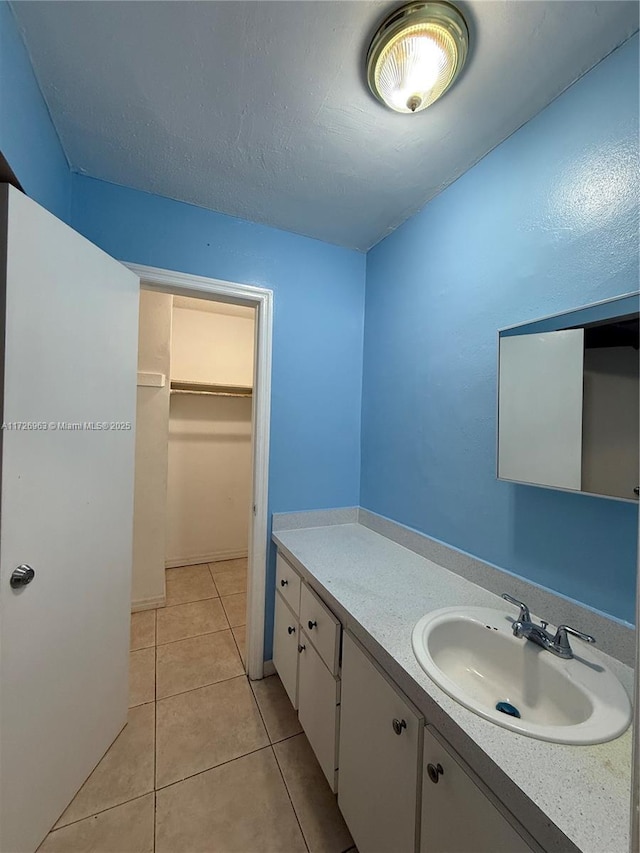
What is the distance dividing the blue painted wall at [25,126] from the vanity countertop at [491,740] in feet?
5.56

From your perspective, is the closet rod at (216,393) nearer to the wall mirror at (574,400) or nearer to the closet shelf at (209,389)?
the closet shelf at (209,389)

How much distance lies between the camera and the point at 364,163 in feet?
4.38

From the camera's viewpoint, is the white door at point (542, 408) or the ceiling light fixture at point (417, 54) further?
the white door at point (542, 408)

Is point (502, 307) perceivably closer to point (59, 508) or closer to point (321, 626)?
point (321, 626)

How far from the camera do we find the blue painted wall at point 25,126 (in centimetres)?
85

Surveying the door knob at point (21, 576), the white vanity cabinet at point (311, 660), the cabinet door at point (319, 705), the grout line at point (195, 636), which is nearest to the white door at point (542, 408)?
the white vanity cabinet at point (311, 660)

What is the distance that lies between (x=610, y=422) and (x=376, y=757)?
1.17 m

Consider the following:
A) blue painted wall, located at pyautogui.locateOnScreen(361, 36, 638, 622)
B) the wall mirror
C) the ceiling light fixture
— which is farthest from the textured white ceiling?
the wall mirror

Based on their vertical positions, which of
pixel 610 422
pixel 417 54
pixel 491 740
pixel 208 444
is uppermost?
pixel 417 54

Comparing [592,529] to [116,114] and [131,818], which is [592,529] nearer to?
[131,818]

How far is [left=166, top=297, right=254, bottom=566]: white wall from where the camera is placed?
312cm

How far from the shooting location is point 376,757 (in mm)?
906

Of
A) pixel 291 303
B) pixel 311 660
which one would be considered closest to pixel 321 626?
pixel 311 660

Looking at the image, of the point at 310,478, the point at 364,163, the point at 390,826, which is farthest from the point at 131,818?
the point at 364,163
